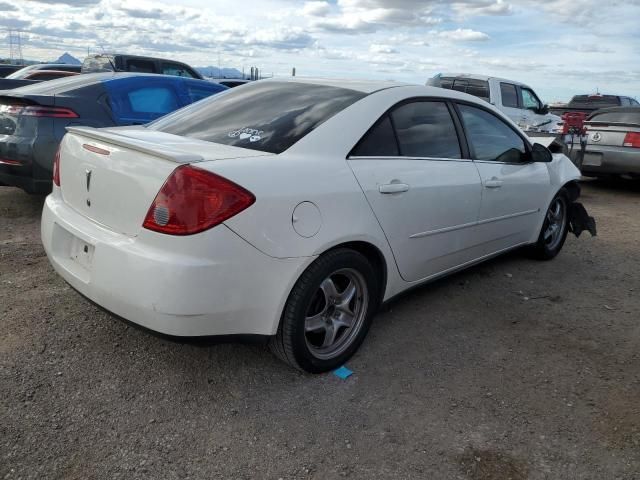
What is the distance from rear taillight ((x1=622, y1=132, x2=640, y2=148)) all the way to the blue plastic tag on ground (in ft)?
26.1

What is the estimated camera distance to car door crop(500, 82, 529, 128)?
40.2 ft

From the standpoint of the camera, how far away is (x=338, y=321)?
299 cm

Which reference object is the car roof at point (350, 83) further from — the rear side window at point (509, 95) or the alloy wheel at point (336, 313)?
the rear side window at point (509, 95)

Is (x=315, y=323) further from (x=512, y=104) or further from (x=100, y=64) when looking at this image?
(x=100, y=64)

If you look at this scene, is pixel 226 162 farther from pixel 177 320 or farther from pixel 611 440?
pixel 611 440

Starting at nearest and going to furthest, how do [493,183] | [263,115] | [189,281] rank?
[189,281] < [263,115] < [493,183]

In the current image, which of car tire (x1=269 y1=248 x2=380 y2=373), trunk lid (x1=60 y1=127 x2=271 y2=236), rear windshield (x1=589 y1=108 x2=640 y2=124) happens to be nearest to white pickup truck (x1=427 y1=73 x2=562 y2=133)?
rear windshield (x1=589 y1=108 x2=640 y2=124)

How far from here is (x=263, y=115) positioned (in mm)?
3084

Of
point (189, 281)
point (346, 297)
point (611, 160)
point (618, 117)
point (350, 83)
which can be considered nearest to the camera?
point (189, 281)

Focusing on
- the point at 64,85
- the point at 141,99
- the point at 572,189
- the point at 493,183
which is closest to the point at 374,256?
the point at 493,183

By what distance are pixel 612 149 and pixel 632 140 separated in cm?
32

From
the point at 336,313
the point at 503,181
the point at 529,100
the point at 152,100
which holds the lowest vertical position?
the point at 336,313

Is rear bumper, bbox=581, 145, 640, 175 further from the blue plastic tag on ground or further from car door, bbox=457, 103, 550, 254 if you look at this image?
the blue plastic tag on ground

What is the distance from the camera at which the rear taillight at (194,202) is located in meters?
2.27
